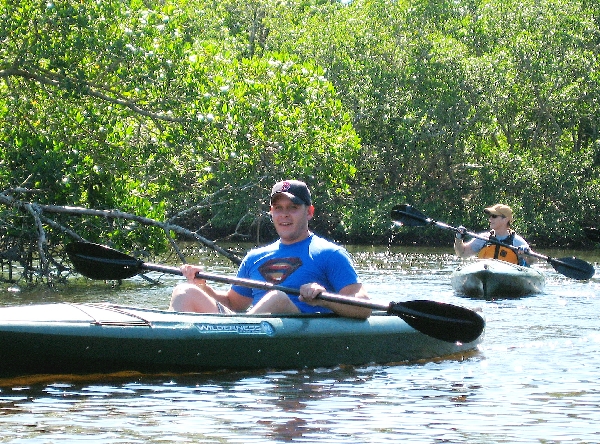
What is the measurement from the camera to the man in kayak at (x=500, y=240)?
1320cm

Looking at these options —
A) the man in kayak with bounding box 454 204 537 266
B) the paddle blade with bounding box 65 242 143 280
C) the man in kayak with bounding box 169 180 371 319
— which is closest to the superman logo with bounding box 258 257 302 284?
the man in kayak with bounding box 169 180 371 319

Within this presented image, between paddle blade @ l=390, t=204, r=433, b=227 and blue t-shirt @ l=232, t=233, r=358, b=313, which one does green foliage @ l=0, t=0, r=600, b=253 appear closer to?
paddle blade @ l=390, t=204, r=433, b=227

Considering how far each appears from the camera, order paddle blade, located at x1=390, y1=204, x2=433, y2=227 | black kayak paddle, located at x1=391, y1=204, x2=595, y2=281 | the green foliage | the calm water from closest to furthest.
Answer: the calm water < black kayak paddle, located at x1=391, y1=204, x2=595, y2=281 < paddle blade, located at x1=390, y1=204, x2=433, y2=227 < the green foliage

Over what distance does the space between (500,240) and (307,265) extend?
6663 millimetres

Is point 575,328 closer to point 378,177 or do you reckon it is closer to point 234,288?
point 234,288

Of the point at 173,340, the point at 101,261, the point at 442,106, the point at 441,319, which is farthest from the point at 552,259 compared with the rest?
the point at 442,106

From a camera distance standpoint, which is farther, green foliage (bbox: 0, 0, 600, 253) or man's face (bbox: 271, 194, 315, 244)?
green foliage (bbox: 0, 0, 600, 253)

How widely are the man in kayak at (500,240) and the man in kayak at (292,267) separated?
19.3 feet

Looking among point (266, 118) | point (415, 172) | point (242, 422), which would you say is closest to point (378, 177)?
point (415, 172)

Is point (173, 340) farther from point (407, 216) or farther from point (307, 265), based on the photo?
point (407, 216)

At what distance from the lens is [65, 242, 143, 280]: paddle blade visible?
833 cm

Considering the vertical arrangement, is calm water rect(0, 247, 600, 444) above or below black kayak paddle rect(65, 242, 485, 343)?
below

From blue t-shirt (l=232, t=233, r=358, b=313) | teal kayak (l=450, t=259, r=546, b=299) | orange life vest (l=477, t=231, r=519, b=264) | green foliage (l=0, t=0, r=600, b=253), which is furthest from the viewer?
green foliage (l=0, t=0, r=600, b=253)

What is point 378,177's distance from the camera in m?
29.0
